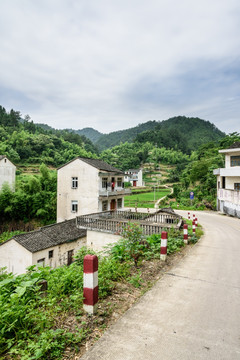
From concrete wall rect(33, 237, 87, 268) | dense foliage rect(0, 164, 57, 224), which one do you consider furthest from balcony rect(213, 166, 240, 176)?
dense foliage rect(0, 164, 57, 224)

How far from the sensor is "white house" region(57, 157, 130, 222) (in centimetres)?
2350

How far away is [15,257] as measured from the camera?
1439cm

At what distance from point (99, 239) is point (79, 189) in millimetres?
12759

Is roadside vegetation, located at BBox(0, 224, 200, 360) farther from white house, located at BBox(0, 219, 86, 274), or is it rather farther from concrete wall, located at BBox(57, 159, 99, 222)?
concrete wall, located at BBox(57, 159, 99, 222)

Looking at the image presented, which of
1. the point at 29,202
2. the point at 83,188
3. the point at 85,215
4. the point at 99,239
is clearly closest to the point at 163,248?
the point at 99,239

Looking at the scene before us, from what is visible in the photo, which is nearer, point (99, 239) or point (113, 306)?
point (113, 306)

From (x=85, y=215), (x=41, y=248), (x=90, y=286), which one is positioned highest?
(x=90, y=286)

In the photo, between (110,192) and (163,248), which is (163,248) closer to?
(163,248)

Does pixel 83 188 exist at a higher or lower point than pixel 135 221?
higher

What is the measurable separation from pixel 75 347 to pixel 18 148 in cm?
6412

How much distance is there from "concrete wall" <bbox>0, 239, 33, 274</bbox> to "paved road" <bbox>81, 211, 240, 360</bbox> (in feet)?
38.8

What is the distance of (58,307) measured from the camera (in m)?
3.03

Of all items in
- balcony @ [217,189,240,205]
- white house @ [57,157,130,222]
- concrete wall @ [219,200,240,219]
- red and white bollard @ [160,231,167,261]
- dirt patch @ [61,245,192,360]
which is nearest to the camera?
dirt patch @ [61,245,192,360]

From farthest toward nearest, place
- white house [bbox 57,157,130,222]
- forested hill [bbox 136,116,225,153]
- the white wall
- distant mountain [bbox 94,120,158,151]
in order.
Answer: distant mountain [bbox 94,120,158,151] → forested hill [bbox 136,116,225,153] → white house [bbox 57,157,130,222] → the white wall
